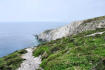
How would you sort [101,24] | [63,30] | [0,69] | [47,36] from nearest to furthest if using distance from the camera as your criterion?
[0,69] → [101,24] → [63,30] → [47,36]

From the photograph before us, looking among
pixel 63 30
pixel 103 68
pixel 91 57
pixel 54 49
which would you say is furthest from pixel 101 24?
pixel 103 68

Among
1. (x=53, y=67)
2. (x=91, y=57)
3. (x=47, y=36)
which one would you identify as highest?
(x=91, y=57)

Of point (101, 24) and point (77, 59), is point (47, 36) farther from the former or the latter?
point (77, 59)

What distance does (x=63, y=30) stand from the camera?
4523 inches

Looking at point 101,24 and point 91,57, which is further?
point 101,24

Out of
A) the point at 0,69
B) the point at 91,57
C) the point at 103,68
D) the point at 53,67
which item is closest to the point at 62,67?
the point at 53,67

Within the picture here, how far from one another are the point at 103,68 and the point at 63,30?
99.0 meters

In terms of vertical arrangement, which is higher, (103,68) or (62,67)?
(103,68)

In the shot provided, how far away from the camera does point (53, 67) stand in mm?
24203

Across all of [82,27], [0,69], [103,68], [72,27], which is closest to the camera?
[103,68]

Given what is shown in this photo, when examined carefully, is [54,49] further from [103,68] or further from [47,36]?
[47,36]

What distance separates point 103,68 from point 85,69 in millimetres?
4442

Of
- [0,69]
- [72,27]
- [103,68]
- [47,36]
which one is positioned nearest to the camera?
[103,68]

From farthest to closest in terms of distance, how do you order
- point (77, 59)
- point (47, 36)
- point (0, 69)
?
point (47, 36), point (0, 69), point (77, 59)
